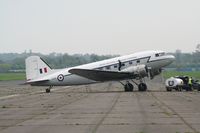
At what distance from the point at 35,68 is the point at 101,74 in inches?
273

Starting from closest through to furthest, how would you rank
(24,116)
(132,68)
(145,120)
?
(145,120) < (24,116) < (132,68)

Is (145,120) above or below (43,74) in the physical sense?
below

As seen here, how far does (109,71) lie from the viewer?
48031mm

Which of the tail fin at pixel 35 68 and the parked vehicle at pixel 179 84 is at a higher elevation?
the tail fin at pixel 35 68

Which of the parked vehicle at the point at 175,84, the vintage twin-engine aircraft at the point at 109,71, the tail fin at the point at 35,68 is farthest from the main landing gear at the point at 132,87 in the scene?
the tail fin at the point at 35,68

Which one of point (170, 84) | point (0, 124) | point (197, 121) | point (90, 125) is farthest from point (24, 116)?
point (170, 84)

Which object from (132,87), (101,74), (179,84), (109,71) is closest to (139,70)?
(132,87)

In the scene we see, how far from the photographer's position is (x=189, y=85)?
51.2m

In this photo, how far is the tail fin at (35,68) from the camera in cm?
5084

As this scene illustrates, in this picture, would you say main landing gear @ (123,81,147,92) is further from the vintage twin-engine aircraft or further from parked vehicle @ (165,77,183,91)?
parked vehicle @ (165,77,183,91)

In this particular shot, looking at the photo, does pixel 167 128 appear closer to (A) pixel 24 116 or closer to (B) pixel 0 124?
(B) pixel 0 124

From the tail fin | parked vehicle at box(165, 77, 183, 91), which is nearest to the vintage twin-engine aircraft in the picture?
the tail fin

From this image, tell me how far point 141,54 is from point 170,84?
15.6 ft

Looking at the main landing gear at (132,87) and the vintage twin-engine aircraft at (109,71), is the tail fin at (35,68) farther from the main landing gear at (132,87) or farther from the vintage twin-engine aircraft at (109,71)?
the main landing gear at (132,87)
